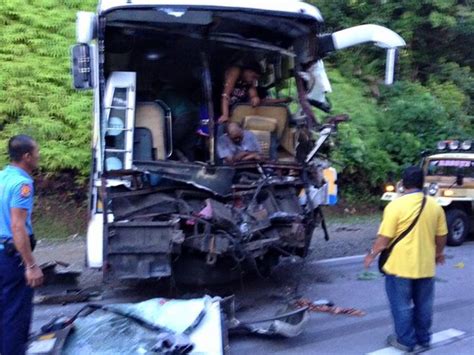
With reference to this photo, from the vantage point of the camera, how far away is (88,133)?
1145cm

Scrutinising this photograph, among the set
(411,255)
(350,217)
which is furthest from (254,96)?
(350,217)

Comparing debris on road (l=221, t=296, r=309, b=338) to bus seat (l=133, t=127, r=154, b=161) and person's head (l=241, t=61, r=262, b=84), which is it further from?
person's head (l=241, t=61, r=262, b=84)

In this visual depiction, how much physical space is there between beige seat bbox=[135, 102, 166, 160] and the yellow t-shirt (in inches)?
119

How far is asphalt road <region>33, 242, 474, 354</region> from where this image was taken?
595 centimetres

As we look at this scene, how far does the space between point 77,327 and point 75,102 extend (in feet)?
22.3

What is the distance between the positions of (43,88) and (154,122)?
15.5 feet

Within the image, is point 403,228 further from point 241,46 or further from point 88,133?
point 88,133

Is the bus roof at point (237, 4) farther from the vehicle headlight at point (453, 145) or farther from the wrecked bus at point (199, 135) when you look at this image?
the vehicle headlight at point (453, 145)

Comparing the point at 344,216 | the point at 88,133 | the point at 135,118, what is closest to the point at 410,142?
the point at 344,216

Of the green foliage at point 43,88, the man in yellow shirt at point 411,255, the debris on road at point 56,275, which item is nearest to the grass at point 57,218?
the green foliage at point 43,88

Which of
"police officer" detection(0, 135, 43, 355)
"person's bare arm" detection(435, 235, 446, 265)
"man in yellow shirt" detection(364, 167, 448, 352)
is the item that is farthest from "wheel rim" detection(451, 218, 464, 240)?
"police officer" detection(0, 135, 43, 355)

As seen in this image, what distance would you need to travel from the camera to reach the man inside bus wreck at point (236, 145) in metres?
7.65

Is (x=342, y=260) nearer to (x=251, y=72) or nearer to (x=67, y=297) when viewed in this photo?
(x=251, y=72)

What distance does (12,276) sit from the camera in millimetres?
4773
